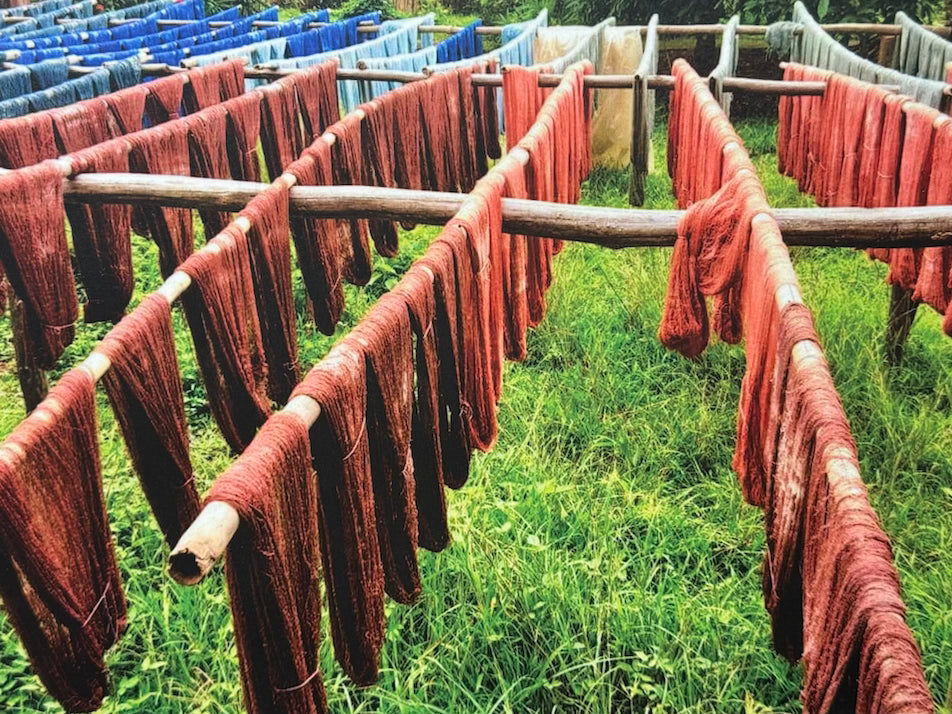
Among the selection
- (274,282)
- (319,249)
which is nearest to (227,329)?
(274,282)

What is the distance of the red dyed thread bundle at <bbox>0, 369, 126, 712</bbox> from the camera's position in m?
1.95

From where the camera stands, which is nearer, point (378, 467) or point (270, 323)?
point (378, 467)

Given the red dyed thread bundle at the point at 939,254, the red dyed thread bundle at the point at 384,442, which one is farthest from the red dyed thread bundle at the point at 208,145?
the red dyed thread bundle at the point at 939,254

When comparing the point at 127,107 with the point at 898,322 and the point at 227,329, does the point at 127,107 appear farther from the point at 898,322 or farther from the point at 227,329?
the point at 898,322

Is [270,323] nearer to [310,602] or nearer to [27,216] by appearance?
[27,216]

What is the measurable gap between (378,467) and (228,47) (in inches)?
312

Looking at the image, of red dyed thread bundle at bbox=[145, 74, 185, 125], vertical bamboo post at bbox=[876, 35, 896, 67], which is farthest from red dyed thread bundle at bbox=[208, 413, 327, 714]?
vertical bamboo post at bbox=[876, 35, 896, 67]

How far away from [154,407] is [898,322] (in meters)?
4.54

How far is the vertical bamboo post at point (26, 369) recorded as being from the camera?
Result: 4484 mm

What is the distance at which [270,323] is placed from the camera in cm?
352

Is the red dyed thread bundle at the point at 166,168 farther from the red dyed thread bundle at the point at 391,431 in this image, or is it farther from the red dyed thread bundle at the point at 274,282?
the red dyed thread bundle at the point at 391,431

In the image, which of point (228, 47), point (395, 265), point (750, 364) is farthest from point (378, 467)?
point (228, 47)

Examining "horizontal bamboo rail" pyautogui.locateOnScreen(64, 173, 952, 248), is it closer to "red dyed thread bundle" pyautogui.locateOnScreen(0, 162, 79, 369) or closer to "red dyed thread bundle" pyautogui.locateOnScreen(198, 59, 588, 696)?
"red dyed thread bundle" pyautogui.locateOnScreen(0, 162, 79, 369)

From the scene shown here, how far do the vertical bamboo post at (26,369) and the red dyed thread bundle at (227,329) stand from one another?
6.47ft
